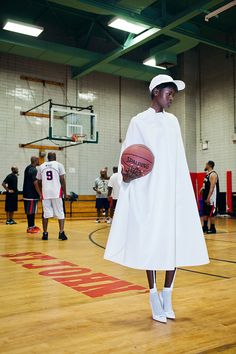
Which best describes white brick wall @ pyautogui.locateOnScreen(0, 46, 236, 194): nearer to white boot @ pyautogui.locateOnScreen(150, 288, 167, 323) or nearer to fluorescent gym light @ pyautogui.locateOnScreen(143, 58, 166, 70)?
fluorescent gym light @ pyautogui.locateOnScreen(143, 58, 166, 70)

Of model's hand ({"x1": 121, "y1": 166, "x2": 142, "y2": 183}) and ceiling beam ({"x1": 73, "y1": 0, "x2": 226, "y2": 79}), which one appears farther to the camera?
ceiling beam ({"x1": 73, "y1": 0, "x2": 226, "y2": 79})

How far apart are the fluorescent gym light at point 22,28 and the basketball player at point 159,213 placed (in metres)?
9.53

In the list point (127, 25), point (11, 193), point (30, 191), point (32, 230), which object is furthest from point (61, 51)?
point (32, 230)

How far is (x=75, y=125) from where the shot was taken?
12914mm

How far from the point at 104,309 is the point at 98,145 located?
12.5 meters

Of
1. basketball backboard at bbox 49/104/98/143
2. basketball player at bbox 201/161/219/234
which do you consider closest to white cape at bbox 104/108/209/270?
basketball player at bbox 201/161/219/234

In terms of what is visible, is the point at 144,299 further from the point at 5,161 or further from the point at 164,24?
the point at 5,161

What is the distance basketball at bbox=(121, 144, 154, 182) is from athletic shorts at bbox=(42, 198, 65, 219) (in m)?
4.61

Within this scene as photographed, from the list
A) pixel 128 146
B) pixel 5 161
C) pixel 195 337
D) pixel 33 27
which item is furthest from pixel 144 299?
pixel 5 161

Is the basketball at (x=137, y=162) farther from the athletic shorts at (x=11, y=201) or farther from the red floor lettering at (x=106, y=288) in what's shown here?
the athletic shorts at (x=11, y=201)

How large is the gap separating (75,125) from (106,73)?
352 cm

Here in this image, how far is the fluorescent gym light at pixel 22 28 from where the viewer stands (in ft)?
35.2

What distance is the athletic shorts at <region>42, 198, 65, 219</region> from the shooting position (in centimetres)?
682

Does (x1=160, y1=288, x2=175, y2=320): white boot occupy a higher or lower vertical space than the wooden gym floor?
higher
